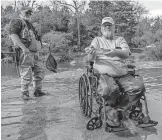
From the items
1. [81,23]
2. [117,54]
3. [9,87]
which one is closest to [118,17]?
[81,23]

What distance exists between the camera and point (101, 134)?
3459mm

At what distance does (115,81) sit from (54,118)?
124 cm

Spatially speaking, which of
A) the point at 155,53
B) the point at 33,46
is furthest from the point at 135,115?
the point at 155,53

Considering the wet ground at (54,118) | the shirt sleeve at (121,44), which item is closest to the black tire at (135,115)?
the wet ground at (54,118)

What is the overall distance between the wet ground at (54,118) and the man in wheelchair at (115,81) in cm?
27

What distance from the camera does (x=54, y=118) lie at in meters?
4.23

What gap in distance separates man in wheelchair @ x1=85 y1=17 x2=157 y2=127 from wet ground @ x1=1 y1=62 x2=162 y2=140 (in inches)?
10.6

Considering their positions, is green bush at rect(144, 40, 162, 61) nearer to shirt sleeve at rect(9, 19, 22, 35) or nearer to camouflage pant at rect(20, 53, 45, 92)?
camouflage pant at rect(20, 53, 45, 92)

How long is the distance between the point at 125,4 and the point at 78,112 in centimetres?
3809

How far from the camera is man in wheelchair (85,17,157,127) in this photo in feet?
11.3

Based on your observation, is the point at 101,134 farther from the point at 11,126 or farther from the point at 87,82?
the point at 11,126

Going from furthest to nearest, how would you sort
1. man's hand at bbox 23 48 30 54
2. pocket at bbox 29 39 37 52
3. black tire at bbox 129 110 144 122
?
pocket at bbox 29 39 37 52 → man's hand at bbox 23 48 30 54 → black tire at bbox 129 110 144 122

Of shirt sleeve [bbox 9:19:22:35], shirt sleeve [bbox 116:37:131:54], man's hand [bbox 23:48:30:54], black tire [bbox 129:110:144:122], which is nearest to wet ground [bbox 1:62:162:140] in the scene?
black tire [bbox 129:110:144:122]

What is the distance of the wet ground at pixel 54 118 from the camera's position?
343cm
